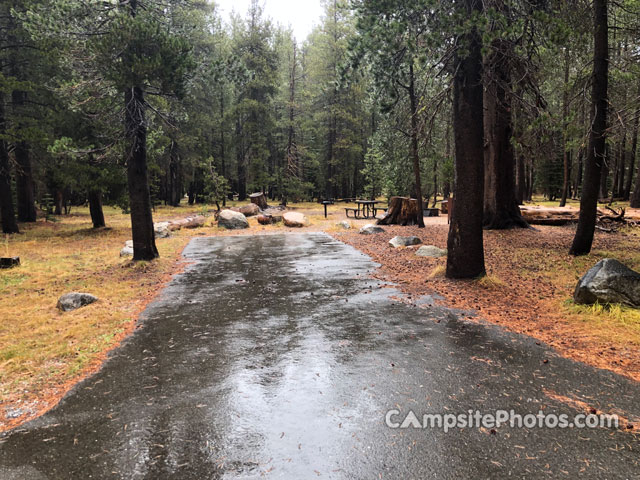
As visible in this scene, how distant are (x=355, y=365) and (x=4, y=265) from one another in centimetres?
1050

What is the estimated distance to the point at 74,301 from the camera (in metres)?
6.34

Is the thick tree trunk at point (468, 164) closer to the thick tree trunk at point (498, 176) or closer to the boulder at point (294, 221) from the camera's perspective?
the thick tree trunk at point (498, 176)

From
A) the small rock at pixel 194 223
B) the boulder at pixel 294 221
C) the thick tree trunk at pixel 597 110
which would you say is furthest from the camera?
the boulder at pixel 294 221

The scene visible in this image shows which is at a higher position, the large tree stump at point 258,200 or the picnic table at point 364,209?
the large tree stump at point 258,200

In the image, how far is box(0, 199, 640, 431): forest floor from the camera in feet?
13.3

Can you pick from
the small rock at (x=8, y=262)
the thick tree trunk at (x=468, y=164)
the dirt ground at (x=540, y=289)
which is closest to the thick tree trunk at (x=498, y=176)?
the dirt ground at (x=540, y=289)

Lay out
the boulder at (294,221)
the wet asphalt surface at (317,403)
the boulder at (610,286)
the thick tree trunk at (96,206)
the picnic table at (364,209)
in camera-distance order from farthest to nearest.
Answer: the picnic table at (364,209), the boulder at (294,221), the thick tree trunk at (96,206), the boulder at (610,286), the wet asphalt surface at (317,403)

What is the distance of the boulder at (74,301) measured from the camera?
624cm

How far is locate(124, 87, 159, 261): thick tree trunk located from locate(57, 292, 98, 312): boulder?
3343 millimetres

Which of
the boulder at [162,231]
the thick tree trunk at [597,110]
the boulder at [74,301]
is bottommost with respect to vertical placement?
the boulder at [74,301]

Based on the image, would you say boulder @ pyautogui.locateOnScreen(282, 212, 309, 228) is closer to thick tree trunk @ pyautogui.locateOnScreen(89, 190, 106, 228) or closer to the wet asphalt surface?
thick tree trunk @ pyautogui.locateOnScreen(89, 190, 106, 228)

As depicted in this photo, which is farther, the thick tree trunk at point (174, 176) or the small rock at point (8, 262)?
the thick tree trunk at point (174, 176)

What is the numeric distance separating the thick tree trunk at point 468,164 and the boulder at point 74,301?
22.2 ft

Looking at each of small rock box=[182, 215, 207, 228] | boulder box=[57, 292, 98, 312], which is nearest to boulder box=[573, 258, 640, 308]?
boulder box=[57, 292, 98, 312]
